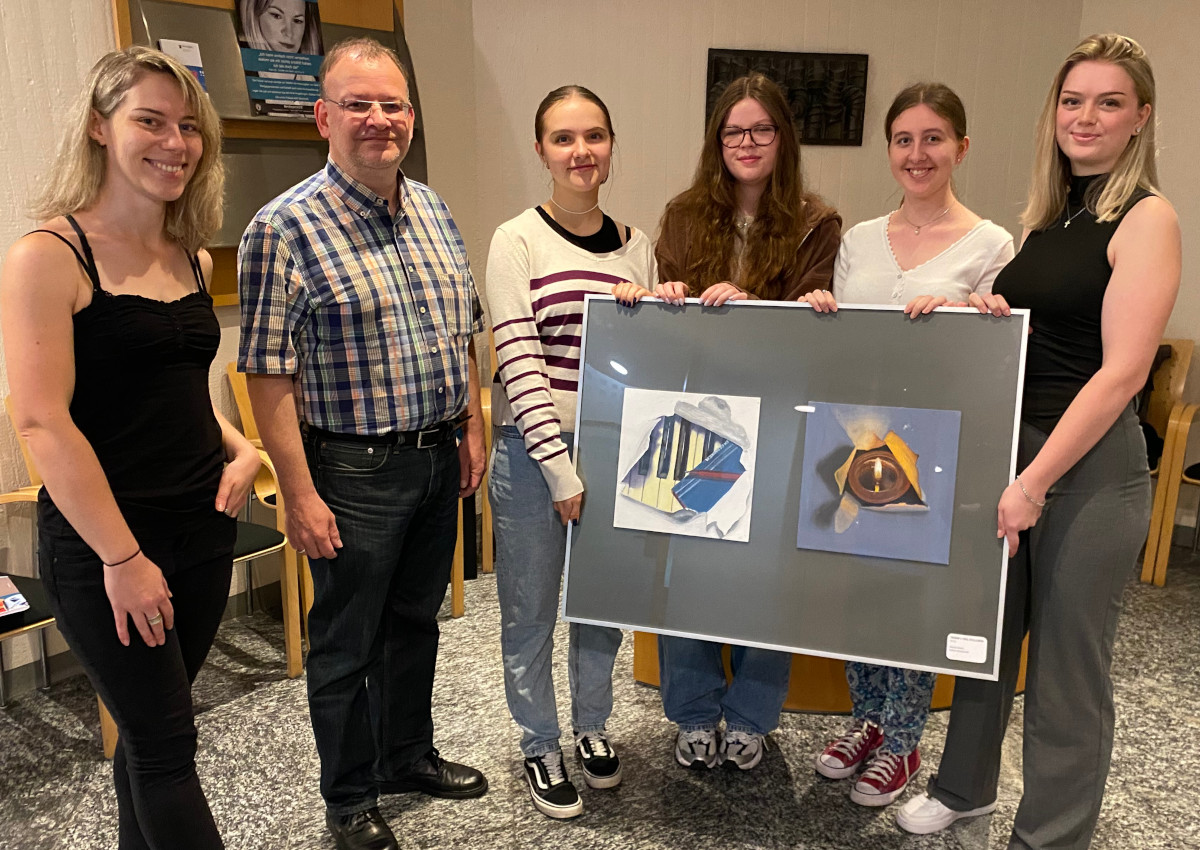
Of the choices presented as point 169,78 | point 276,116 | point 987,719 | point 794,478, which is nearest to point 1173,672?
point 987,719

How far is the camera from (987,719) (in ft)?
6.88

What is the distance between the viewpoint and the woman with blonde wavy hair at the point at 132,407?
1.41m

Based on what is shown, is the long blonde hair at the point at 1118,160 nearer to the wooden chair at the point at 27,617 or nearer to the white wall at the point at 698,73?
the wooden chair at the point at 27,617

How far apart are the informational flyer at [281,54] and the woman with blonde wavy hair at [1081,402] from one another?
2527 mm

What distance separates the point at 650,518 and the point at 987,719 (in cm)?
91

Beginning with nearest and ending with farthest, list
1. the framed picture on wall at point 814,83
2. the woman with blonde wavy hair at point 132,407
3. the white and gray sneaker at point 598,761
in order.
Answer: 1. the woman with blonde wavy hair at point 132,407
2. the white and gray sneaker at point 598,761
3. the framed picture on wall at point 814,83

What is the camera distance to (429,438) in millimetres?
2008

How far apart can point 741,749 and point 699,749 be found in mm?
115

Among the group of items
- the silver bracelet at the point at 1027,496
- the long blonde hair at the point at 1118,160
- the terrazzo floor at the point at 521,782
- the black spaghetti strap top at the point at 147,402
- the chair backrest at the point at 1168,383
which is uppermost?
the long blonde hair at the point at 1118,160

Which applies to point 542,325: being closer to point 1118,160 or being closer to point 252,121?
point 1118,160

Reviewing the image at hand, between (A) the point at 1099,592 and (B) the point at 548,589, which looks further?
(B) the point at 548,589

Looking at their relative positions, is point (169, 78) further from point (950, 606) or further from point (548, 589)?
point (950, 606)

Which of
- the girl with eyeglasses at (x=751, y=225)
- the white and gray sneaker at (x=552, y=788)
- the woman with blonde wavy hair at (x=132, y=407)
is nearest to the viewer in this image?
the woman with blonde wavy hair at (x=132, y=407)

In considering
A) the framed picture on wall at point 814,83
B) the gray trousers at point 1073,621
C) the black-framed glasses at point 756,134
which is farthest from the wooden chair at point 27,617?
the framed picture on wall at point 814,83
